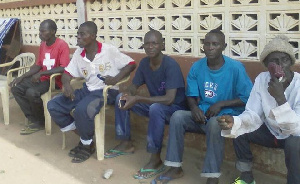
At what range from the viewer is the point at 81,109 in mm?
3836

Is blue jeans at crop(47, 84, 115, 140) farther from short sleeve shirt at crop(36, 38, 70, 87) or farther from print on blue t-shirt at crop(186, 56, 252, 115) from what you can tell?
print on blue t-shirt at crop(186, 56, 252, 115)

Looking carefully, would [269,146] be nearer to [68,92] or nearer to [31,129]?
[68,92]

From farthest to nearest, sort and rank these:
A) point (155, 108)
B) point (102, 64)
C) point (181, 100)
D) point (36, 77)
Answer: point (36, 77) < point (102, 64) < point (181, 100) < point (155, 108)

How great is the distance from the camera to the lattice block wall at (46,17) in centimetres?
595

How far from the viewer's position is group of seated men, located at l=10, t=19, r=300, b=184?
2.84 metres

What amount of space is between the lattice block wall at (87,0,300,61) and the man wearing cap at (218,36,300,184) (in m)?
0.52

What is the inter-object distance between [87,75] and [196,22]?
1.37 metres

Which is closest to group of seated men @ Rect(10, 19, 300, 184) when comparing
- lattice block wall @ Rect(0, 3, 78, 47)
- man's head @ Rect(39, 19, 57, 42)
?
man's head @ Rect(39, 19, 57, 42)

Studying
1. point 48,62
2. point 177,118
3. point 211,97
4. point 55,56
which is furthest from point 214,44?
point 48,62

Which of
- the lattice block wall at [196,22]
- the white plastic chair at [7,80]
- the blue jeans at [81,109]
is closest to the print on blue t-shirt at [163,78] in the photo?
the blue jeans at [81,109]

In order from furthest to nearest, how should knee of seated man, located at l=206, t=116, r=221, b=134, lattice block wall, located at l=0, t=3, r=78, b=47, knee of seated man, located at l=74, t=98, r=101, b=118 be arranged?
lattice block wall, located at l=0, t=3, r=78, b=47 < knee of seated man, located at l=74, t=98, r=101, b=118 < knee of seated man, located at l=206, t=116, r=221, b=134

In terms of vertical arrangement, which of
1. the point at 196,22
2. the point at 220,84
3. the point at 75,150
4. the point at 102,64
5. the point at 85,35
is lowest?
the point at 75,150

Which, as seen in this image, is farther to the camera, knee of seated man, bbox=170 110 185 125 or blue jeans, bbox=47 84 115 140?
blue jeans, bbox=47 84 115 140

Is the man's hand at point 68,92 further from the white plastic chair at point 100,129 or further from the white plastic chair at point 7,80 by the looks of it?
the white plastic chair at point 7,80
